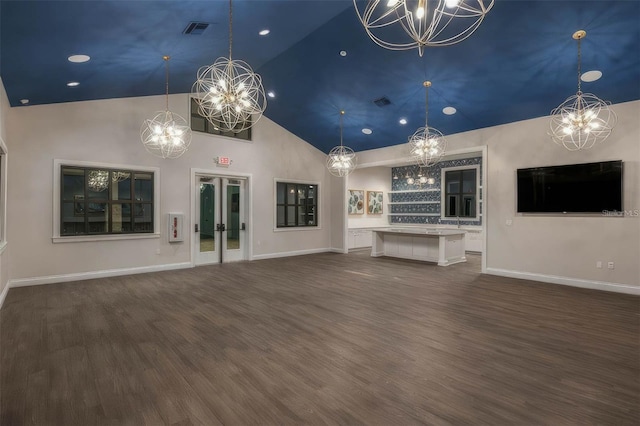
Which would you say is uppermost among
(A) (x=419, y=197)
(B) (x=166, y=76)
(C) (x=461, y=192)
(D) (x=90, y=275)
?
(B) (x=166, y=76)

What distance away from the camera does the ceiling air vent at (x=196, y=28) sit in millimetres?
4328

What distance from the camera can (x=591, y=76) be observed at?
16.7 ft

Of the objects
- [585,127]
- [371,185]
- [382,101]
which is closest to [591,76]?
[585,127]

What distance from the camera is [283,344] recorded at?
3.35 metres

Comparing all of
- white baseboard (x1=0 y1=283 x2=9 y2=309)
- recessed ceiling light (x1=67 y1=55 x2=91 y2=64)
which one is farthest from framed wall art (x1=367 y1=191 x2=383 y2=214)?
white baseboard (x1=0 y1=283 x2=9 y2=309)

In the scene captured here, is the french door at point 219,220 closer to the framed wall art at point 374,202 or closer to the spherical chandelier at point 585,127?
the framed wall art at point 374,202

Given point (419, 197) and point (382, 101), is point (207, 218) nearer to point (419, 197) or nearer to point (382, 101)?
point (382, 101)

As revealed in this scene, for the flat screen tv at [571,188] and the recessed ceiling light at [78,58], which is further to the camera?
the flat screen tv at [571,188]

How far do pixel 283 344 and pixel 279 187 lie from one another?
667cm

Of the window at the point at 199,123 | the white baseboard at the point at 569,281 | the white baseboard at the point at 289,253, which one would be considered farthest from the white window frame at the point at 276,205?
the white baseboard at the point at 569,281

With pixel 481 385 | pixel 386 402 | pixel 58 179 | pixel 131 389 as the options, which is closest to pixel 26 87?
pixel 58 179

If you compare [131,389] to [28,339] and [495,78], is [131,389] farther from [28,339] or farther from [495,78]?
[495,78]

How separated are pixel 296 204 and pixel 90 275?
18.1 feet

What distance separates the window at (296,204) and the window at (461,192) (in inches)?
179
